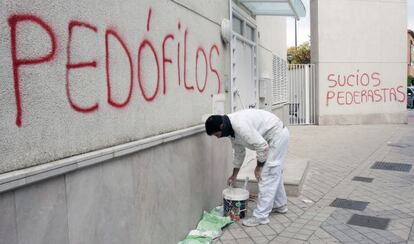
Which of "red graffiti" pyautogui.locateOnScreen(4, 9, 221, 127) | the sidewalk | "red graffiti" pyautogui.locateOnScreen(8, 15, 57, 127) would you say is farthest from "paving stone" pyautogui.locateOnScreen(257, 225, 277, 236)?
"red graffiti" pyautogui.locateOnScreen(8, 15, 57, 127)

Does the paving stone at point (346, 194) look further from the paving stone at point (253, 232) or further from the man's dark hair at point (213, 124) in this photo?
the man's dark hair at point (213, 124)

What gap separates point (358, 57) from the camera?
51.9 feet

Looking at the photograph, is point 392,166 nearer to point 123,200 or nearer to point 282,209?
point 282,209

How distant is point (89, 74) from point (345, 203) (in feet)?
14.0

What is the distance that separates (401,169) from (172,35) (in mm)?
5830

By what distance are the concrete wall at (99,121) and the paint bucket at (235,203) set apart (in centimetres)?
31

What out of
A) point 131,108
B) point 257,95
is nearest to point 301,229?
point 131,108

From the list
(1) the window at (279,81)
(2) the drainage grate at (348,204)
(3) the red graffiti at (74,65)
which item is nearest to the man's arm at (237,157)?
(2) the drainage grate at (348,204)

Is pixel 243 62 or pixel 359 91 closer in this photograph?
pixel 243 62

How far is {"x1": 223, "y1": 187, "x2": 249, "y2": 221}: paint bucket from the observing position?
16.6 feet

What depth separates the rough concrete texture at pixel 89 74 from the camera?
2354 mm

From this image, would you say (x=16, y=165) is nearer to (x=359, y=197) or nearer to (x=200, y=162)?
(x=200, y=162)

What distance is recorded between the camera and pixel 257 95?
9.68 m

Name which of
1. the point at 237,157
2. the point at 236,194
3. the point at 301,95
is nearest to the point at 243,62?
the point at 237,157
